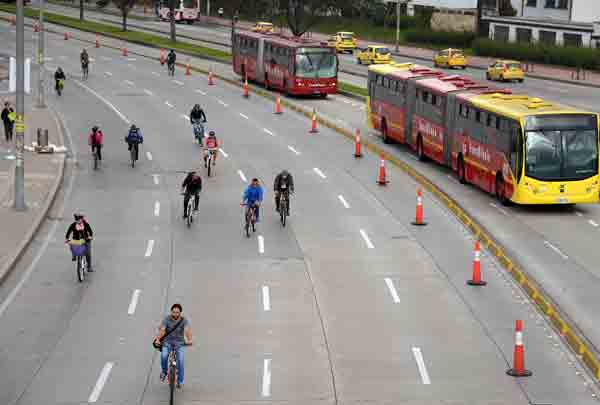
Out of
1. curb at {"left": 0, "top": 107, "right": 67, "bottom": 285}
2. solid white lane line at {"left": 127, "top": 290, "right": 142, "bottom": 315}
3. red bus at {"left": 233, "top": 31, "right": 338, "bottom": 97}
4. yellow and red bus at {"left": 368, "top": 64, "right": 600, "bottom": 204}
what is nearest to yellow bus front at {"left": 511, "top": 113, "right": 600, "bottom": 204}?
yellow and red bus at {"left": 368, "top": 64, "right": 600, "bottom": 204}

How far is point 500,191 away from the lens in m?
37.8

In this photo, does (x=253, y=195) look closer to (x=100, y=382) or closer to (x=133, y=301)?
(x=133, y=301)

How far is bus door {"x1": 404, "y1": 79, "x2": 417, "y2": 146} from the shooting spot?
48.4 meters

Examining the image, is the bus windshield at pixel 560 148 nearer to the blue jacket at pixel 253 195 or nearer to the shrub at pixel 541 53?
the blue jacket at pixel 253 195

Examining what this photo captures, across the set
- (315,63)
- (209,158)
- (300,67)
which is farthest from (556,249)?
(315,63)

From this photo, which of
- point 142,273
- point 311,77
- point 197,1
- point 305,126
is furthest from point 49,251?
point 197,1

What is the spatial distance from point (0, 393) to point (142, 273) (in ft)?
29.2

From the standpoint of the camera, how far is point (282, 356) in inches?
862

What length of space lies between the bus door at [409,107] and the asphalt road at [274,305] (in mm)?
4455

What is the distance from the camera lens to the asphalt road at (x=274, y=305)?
800 inches

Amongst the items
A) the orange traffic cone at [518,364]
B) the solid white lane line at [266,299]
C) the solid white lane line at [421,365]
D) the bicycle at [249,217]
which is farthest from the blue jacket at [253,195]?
the orange traffic cone at [518,364]

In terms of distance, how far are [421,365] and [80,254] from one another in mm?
8970

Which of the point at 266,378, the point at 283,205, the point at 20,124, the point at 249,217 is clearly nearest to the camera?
the point at 266,378

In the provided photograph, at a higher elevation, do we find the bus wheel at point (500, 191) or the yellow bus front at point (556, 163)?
the yellow bus front at point (556, 163)
